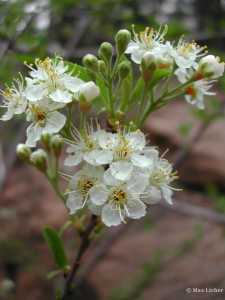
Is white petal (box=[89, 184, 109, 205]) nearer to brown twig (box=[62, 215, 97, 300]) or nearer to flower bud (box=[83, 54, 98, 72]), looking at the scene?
brown twig (box=[62, 215, 97, 300])

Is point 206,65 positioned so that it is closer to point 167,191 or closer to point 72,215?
point 167,191

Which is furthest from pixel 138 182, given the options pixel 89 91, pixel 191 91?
pixel 191 91

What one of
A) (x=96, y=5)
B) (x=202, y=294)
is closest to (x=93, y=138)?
(x=96, y=5)

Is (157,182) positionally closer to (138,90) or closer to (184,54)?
(138,90)

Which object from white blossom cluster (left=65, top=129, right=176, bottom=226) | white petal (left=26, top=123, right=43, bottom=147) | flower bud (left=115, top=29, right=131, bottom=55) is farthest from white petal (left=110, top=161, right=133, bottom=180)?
flower bud (left=115, top=29, right=131, bottom=55)

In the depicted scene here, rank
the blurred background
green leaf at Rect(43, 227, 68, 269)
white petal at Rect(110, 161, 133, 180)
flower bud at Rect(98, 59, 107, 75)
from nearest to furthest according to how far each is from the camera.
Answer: white petal at Rect(110, 161, 133, 180) → flower bud at Rect(98, 59, 107, 75) → green leaf at Rect(43, 227, 68, 269) → the blurred background
